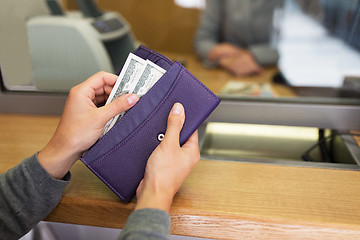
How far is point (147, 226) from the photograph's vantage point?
0.39m

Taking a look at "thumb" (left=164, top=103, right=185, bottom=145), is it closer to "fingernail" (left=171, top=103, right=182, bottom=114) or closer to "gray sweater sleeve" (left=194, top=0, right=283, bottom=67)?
"fingernail" (left=171, top=103, right=182, bottom=114)

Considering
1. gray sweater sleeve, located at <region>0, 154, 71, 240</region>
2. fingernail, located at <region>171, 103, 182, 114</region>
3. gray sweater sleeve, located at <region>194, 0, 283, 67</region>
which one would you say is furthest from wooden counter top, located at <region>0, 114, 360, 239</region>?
gray sweater sleeve, located at <region>194, 0, 283, 67</region>

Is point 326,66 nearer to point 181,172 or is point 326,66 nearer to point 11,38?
point 181,172

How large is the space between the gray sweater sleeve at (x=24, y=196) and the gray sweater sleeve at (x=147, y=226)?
0.17 metres

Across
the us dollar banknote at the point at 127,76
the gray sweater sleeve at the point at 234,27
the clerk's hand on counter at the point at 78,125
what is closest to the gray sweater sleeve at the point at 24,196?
the clerk's hand on counter at the point at 78,125

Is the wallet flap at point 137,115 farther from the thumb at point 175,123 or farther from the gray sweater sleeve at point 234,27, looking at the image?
the gray sweater sleeve at point 234,27

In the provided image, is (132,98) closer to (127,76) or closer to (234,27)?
(127,76)

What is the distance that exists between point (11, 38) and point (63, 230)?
1.68 feet

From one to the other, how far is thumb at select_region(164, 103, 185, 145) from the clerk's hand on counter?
6cm

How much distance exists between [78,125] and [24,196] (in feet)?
0.47

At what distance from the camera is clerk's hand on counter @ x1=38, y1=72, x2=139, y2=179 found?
464 mm

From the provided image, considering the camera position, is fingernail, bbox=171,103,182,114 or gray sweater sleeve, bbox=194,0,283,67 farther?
gray sweater sleeve, bbox=194,0,283,67

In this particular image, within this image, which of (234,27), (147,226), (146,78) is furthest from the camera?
(234,27)

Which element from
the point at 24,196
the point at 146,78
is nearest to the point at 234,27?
the point at 146,78
